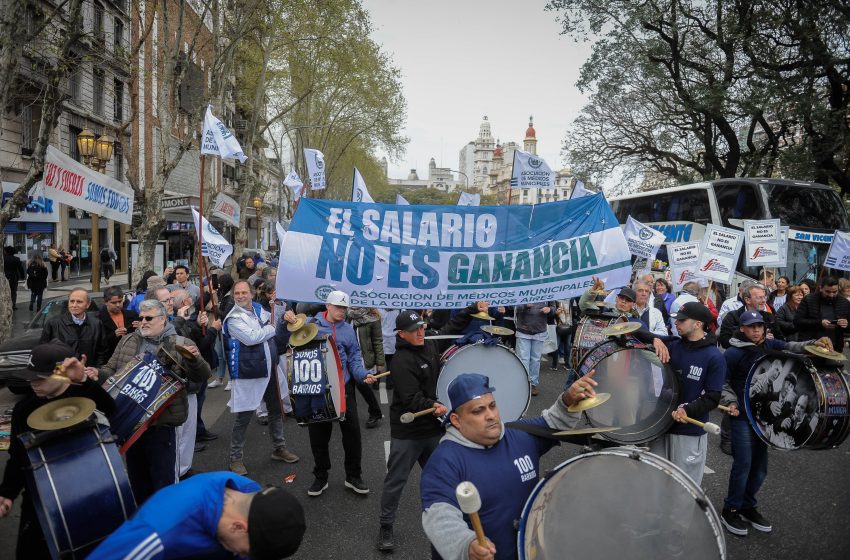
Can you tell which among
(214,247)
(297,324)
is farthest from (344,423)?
(214,247)

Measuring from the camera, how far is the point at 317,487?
Answer: 4934mm

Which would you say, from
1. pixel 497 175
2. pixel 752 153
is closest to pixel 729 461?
pixel 752 153

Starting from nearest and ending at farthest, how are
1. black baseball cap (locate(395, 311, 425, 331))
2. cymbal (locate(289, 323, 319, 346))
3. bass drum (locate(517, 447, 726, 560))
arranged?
1. bass drum (locate(517, 447, 726, 560))
2. black baseball cap (locate(395, 311, 425, 331))
3. cymbal (locate(289, 323, 319, 346))

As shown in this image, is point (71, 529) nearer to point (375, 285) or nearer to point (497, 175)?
point (375, 285)

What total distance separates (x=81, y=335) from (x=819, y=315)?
29.3ft

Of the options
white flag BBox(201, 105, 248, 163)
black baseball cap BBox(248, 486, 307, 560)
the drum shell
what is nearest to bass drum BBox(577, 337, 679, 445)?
black baseball cap BBox(248, 486, 307, 560)

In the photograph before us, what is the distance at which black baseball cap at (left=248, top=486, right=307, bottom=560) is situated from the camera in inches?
69.9

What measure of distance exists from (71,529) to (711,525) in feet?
8.67

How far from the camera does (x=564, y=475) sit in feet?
7.30

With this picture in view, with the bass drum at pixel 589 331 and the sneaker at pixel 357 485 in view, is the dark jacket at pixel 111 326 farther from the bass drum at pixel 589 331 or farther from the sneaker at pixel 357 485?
the bass drum at pixel 589 331

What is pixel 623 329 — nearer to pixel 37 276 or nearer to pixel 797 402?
pixel 797 402

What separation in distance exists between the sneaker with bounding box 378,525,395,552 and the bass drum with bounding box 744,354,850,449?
115 inches

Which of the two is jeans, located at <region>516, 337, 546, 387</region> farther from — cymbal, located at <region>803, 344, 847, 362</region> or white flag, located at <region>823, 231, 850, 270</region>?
white flag, located at <region>823, 231, 850, 270</region>

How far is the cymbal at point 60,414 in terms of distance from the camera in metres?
2.55
